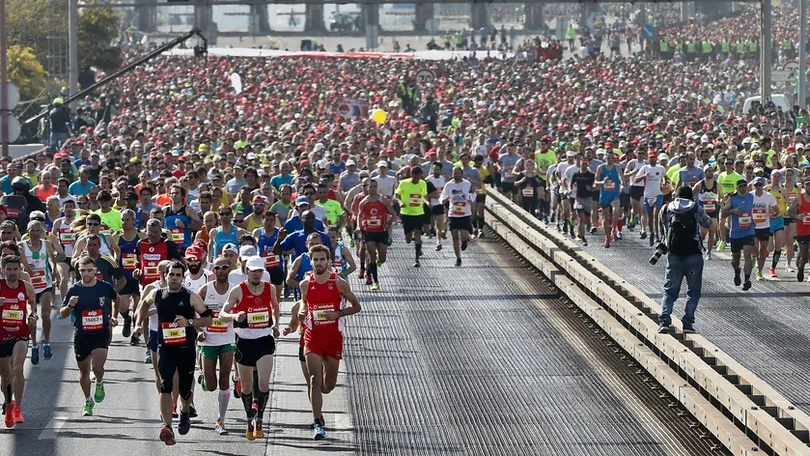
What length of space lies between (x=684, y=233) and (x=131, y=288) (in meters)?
6.41

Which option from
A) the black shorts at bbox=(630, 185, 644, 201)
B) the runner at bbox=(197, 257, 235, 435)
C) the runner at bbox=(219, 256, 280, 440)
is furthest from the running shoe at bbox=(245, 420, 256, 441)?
the black shorts at bbox=(630, 185, 644, 201)

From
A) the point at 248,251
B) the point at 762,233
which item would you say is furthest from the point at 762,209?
the point at 248,251

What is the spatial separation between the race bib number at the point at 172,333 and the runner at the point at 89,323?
5.11ft

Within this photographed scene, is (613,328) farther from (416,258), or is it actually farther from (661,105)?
(661,105)

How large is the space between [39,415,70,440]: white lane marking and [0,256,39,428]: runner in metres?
0.30

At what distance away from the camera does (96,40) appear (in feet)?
252

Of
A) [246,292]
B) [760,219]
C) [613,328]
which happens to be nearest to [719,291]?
[760,219]

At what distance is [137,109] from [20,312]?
5066 centimetres

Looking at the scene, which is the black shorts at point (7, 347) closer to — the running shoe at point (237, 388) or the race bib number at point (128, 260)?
the running shoe at point (237, 388)

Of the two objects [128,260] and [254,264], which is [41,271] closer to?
[128,260]

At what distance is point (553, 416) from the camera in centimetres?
1605

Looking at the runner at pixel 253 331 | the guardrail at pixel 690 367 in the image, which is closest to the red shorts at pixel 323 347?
the runner at pixel 253 331

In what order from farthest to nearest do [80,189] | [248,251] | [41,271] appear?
[80,189], [41,271], [248,251]

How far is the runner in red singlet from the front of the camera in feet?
Answer: 49.5
